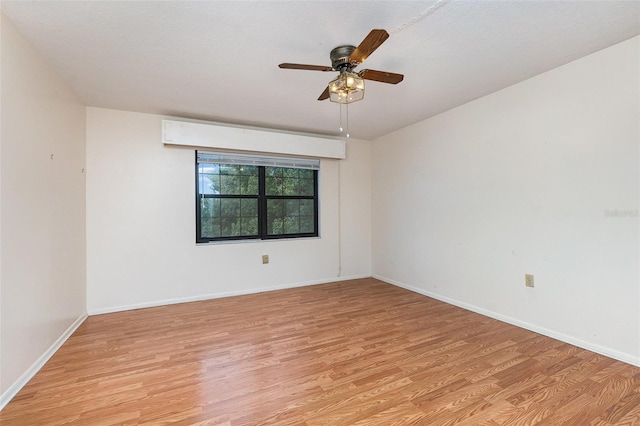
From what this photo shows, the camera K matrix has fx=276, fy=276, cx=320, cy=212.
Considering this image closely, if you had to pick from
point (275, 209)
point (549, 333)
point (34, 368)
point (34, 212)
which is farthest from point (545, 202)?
point (34, 368)

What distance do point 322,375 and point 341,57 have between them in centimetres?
218

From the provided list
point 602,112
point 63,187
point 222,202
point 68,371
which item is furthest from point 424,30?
point 68,371

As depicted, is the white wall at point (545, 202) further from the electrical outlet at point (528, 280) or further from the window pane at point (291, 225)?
the window pane at point (291, 225)

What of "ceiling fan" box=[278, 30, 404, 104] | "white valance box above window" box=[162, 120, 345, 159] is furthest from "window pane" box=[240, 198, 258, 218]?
"ceiling fan" box=[278, 30, 404, 104]

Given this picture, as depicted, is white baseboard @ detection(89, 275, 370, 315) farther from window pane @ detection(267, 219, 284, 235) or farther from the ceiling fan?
the ceiling fan

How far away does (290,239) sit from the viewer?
4035 millimetres

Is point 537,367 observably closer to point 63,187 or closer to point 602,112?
point 602,112

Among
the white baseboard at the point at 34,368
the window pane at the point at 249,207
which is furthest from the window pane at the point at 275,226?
the white baseboard at the point at 34,368

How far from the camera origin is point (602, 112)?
2094 millimetres

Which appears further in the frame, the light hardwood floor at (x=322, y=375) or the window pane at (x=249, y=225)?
the window pane at (x=249, y=225)

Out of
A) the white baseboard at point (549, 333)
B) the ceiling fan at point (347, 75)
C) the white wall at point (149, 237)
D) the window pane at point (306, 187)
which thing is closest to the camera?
the ceiling fan at point (347, 75)

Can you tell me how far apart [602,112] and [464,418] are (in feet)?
7.84

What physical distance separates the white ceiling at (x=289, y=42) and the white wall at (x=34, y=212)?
24cm

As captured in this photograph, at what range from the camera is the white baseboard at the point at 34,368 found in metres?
1.60
